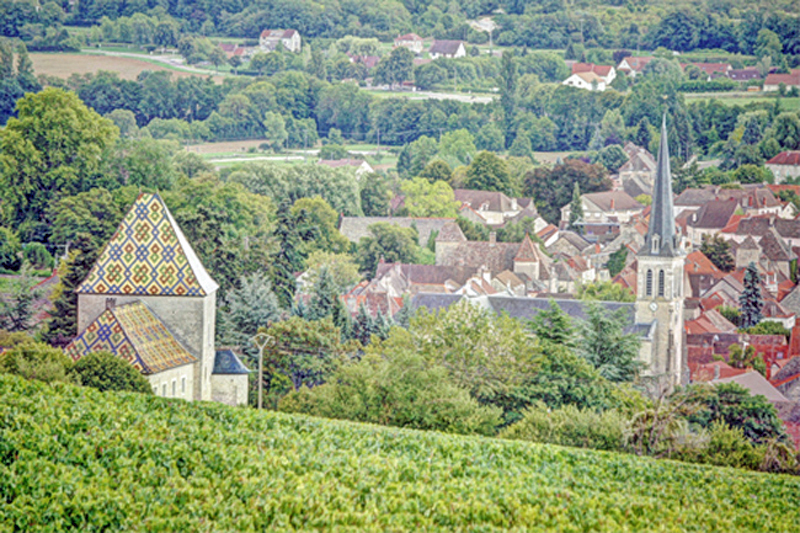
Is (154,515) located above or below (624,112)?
above

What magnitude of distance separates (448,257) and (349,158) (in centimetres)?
5673

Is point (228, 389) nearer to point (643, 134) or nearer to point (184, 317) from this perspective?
point (184, 317)

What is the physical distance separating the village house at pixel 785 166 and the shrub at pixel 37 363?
415 feet

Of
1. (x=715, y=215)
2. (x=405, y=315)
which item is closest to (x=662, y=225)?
(x=405, y=315)

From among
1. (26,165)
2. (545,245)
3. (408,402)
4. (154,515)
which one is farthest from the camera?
(545,245)

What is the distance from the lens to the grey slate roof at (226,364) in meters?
43.7

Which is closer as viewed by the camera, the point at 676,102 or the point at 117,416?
the point at 117,416

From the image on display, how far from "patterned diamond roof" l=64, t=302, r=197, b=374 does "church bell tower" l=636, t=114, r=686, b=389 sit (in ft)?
113

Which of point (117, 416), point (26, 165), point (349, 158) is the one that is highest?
point (117, 416)

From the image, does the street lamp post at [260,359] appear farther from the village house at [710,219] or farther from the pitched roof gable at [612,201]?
the pitched roof gable at [612,201]

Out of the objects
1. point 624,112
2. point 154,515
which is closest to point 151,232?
point 154,515

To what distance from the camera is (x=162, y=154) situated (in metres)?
92.6

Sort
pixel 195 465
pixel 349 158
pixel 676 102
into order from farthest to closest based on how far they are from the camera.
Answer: pixel 676 102 → pixel 349 158 → pixel 195 465

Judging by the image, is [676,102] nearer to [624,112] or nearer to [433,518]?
[624,112]
